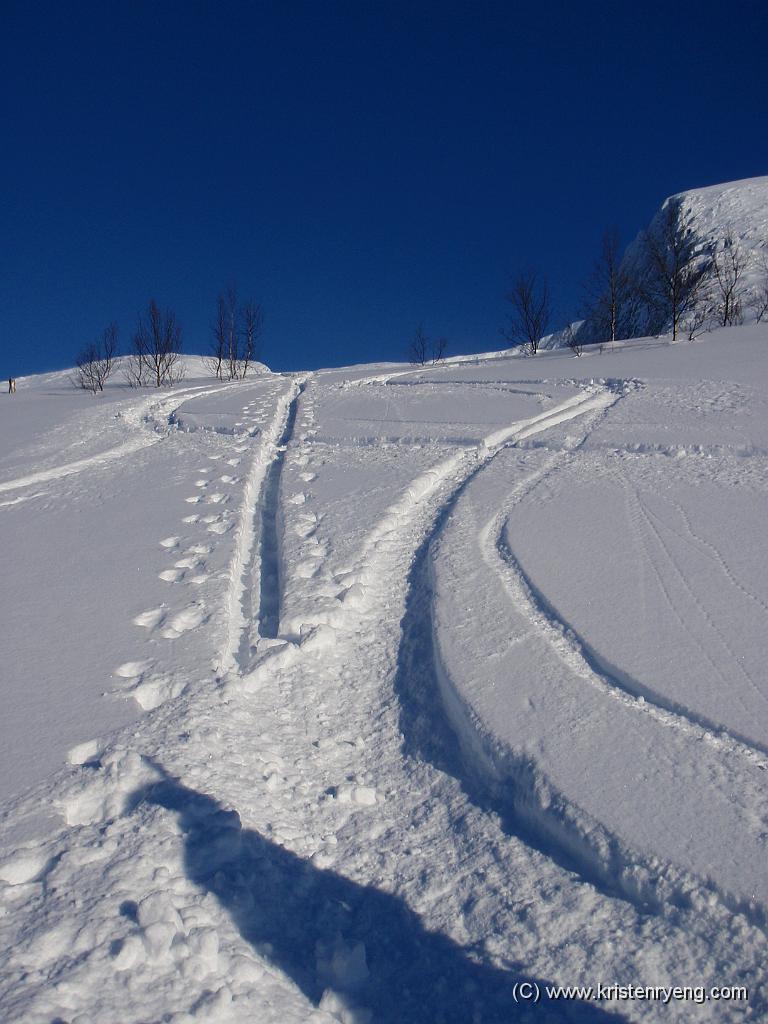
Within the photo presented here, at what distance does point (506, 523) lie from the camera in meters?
5.36

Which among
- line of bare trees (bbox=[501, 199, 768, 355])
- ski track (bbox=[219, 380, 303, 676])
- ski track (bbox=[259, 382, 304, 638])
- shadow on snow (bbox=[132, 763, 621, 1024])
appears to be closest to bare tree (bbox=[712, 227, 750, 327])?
line of bare trees (bbox=[501, 199, 768, 355])

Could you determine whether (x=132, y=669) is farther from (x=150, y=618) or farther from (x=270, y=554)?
(x=270, y=554)

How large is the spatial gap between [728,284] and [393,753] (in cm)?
3369

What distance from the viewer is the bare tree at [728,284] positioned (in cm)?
2805

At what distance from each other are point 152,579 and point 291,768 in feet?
7.50

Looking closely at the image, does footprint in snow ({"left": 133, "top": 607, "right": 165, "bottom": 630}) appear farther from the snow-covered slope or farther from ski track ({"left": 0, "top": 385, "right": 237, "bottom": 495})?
the snow-covered slope

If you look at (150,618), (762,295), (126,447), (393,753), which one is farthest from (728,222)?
(393,753)

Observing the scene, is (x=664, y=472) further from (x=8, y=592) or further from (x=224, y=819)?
(x=8, y=592)

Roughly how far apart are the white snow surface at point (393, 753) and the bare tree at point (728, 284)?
84.5 ft

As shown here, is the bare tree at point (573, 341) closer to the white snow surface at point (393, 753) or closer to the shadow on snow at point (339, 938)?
the white snow surface at point (393, 753)

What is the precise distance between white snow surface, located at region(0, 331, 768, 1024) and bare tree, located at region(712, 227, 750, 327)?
25750mm

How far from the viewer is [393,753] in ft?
10.1

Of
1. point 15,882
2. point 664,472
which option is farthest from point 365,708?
point 664,472

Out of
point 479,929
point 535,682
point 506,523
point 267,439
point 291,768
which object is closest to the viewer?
point 479,929
